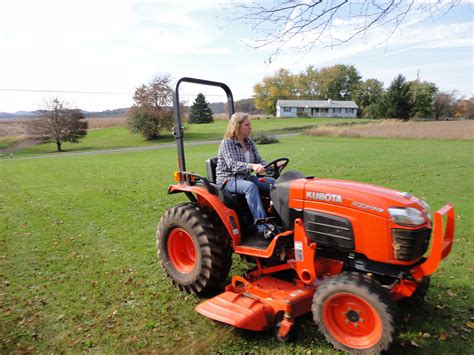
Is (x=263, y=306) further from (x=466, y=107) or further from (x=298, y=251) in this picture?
(x=466, y=107)

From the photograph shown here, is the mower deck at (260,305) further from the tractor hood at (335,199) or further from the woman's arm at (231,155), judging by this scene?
the woman's arm at (231,155)

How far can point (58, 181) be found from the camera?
13570mm

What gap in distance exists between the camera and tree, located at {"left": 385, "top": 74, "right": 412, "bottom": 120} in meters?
54.5

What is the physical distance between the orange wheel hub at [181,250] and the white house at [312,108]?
259 ft

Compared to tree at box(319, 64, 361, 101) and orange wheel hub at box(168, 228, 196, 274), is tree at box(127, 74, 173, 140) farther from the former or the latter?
tree at box(319, 64, 361, 101)

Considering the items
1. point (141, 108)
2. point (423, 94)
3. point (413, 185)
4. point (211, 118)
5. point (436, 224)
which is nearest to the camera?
point (436, 224)

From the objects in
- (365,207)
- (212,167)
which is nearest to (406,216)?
(365,207)

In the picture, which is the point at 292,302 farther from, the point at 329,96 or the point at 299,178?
the point at 329,96

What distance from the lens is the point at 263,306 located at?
11.3 ft

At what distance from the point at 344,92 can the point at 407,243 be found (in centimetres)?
9217

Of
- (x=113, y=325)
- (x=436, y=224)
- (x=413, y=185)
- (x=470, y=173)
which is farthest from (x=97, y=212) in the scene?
(x=470, y=173)

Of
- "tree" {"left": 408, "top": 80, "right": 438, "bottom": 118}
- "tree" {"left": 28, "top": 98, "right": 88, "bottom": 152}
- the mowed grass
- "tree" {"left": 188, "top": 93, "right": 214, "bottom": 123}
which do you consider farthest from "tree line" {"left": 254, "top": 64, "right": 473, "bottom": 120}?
the mowed grass

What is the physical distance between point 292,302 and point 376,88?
280 feet

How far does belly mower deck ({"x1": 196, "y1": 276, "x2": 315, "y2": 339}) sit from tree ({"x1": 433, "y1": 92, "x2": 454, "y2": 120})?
77.5 meters
